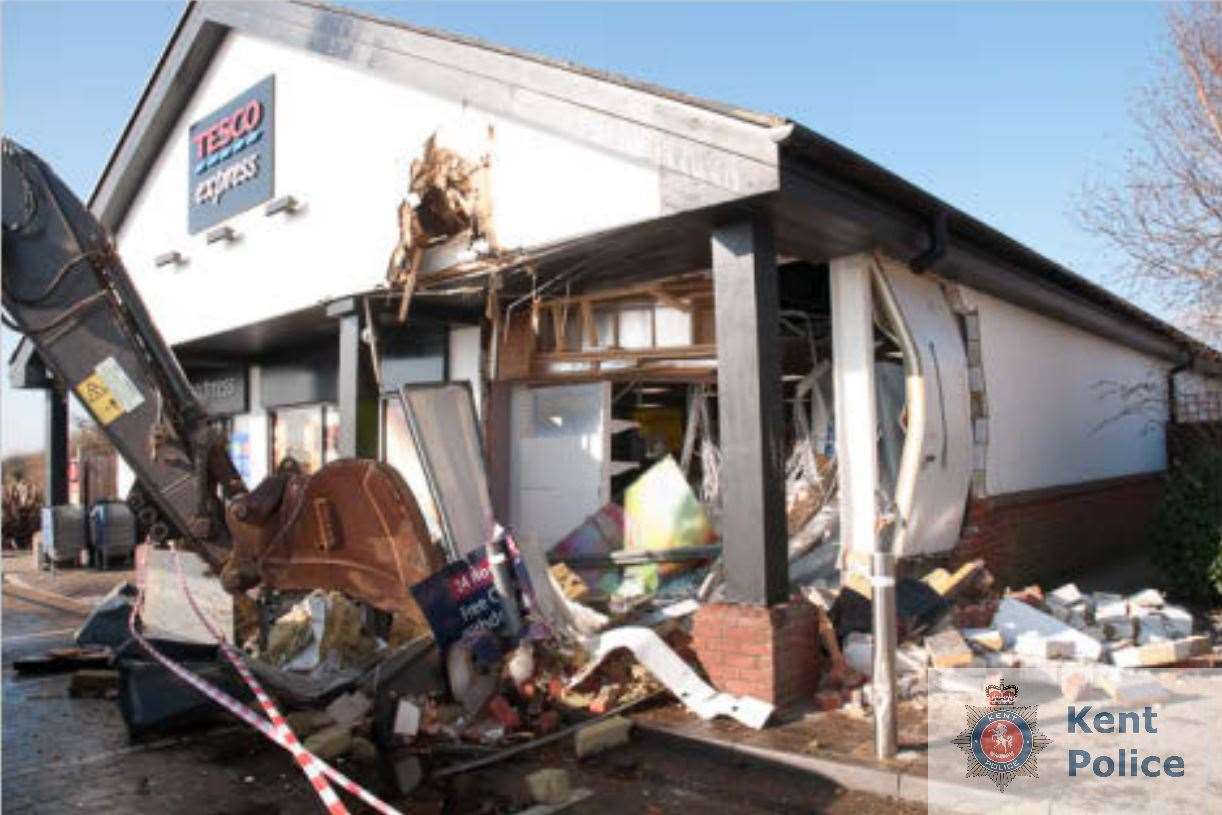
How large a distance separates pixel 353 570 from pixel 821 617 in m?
3.06

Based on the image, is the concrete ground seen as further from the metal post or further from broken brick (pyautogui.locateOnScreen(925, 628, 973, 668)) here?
the metal post

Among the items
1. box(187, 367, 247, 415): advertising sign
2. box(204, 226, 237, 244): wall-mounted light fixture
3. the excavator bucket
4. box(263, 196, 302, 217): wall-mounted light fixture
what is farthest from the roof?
the excavator bucket

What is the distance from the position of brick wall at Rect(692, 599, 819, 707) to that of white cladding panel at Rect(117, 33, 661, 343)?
9.05 feet

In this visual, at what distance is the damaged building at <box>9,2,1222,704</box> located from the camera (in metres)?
6.18

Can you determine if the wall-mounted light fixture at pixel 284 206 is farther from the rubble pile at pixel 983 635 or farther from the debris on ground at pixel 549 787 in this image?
the debris on ground at pixel 549 787

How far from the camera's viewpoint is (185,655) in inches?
248

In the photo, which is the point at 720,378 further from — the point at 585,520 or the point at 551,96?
the point at 585,520

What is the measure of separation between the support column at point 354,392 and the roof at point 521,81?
236 cm

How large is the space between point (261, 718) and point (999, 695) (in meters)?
4.43

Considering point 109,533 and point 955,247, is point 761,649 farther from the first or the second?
point 109,533

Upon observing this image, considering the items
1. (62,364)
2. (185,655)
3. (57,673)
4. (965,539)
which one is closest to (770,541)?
(965,539)

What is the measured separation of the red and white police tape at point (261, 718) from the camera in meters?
3.81

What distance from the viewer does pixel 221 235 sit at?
11.1 m

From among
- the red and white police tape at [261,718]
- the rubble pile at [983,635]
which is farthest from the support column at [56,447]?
the rubble pile at [983,635]
